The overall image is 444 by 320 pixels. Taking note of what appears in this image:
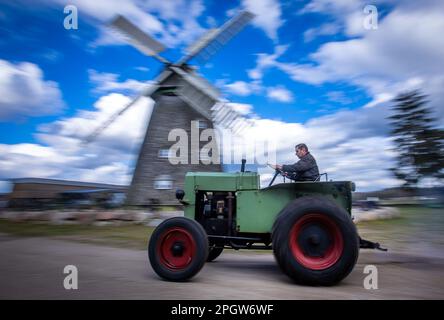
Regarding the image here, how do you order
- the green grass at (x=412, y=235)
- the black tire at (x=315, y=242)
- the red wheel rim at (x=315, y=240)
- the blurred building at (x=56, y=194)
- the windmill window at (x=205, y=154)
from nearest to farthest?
the black tire at (x=315, y=242) < the red wheel rim at (x=315, y=240) < the green grass at (x=412, y=235) < the windmill window at (x=205, y=154) < the blurred building at (x=56, y=194)

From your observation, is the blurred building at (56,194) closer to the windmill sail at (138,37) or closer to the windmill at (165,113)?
the windmill at (165,113)

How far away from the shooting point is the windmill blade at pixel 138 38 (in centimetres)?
1839

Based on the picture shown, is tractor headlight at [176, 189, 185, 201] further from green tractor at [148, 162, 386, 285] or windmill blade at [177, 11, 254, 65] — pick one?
windmill blade at [177, 11, 254, 65]

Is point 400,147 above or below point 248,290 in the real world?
above

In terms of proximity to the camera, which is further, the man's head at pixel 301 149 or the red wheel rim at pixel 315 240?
the man's head at pixel 301 149

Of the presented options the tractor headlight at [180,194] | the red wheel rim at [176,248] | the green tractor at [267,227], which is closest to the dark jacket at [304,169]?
the green tractor at [267,227]

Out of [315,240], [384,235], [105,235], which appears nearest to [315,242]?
[315,240]

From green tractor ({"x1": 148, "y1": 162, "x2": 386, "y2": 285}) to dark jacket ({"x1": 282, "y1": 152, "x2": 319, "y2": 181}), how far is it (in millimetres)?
179

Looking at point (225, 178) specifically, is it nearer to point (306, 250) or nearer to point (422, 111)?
point (306, 250)

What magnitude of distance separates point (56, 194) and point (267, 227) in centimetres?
2810

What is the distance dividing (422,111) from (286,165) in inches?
934

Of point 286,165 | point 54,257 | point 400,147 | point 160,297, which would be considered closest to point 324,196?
point 286,165

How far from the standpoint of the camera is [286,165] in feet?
17.7
